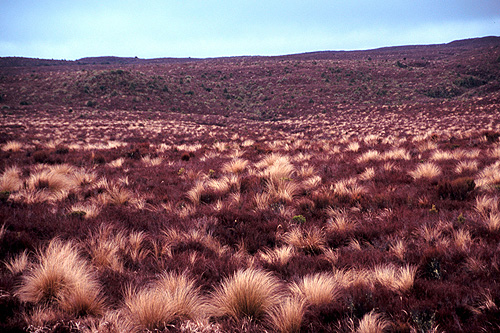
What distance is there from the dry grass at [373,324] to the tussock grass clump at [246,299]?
Result: 2.52ft

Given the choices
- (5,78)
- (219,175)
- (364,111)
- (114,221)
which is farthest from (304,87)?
(5,78)

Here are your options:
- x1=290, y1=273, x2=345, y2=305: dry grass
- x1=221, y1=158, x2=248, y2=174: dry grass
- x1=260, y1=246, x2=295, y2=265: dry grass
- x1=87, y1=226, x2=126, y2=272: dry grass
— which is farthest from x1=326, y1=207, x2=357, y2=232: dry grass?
x1=221, y1=158, x2=248, y2=174: dry grass

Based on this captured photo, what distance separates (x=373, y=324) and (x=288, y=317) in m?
0.67

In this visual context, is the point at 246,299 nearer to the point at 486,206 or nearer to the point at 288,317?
the point at 288,317

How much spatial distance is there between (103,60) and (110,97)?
2699 inches

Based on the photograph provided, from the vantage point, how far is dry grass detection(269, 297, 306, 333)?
2.24 metres

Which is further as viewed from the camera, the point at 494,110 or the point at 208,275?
the point at 494,110

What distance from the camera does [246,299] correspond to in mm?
2537

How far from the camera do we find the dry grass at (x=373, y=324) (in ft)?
6.83

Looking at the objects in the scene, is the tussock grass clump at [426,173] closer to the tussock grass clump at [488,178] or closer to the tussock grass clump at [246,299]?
the tussock grass clump at [488,178]

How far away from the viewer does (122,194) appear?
5.96 metres

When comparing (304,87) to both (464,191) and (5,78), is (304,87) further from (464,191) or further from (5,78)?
(5,78)

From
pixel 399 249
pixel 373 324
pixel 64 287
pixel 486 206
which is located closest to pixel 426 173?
pixel 486 206

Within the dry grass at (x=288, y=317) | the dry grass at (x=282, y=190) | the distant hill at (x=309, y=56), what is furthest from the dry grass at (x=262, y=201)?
the distant hill at (x=309, y=56)
